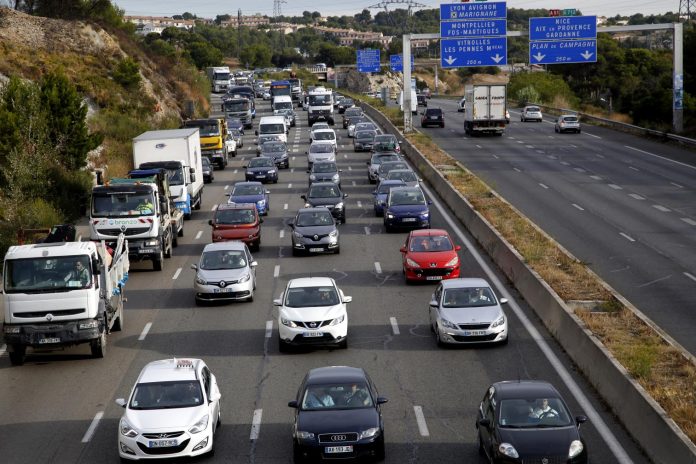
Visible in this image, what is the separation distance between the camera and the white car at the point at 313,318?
902 inches

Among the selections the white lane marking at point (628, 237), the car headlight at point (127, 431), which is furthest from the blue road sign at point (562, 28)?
the car headlight at point (127, 431)

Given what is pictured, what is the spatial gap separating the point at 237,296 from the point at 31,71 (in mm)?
43512

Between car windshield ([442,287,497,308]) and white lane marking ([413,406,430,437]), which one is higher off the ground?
car windshield ([442,287,497,308])

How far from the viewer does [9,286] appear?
74.4ft

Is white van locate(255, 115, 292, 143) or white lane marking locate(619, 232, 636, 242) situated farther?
white van locate(255, 115, 292, 143)

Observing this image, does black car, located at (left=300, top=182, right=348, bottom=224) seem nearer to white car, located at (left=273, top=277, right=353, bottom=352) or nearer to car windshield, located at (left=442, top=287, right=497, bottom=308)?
white car, located at (left=273, top=277, right=353, bottom=352)

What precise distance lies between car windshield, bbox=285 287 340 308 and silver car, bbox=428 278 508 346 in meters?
2.29

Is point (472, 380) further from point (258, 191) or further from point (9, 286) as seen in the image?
point (258, 191)

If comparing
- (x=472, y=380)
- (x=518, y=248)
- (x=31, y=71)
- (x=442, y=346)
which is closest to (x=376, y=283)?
(x=518, y=248)

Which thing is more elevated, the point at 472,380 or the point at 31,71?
the point at 31,71

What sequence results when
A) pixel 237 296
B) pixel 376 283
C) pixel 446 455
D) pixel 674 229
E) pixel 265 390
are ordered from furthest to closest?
1. pixel 674 229
2. pixel 376 283
3. pixel 237 296
4. pixel 265 390
5. pixel 446 455

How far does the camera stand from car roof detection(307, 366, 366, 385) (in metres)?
16.6

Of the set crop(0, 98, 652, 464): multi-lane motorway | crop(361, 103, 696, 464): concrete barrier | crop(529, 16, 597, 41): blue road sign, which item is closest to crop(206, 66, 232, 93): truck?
crop(529, 16, 597, 41): blue road sign

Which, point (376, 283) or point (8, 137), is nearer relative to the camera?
point (376, 283)
